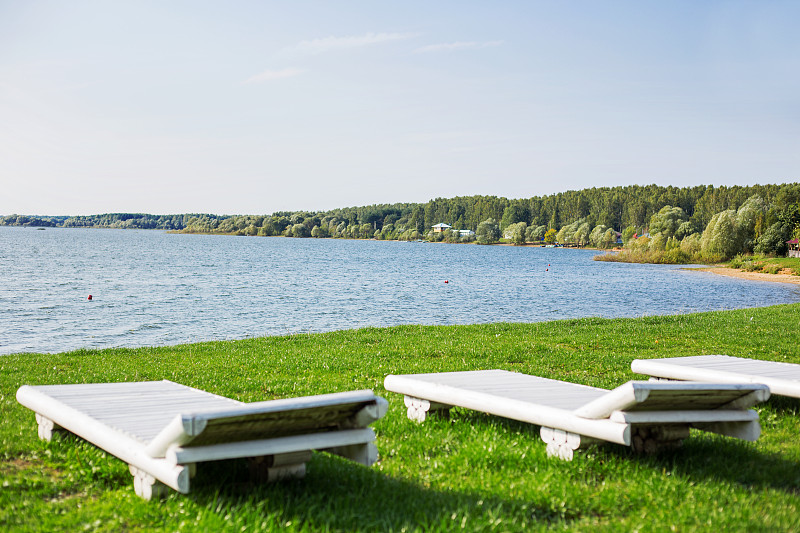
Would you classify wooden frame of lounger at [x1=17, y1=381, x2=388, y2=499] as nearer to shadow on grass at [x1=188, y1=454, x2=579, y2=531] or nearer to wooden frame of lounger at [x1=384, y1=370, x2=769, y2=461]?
shadow on grass at [x1=188, y1=454, x2=579, y2=531]

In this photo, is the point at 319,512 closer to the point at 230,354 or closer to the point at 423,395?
the point at 423,395

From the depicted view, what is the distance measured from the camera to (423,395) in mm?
6203

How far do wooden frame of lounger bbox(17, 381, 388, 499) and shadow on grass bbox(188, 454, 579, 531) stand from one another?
21cm

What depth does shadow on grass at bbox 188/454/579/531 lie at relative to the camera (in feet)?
12.5

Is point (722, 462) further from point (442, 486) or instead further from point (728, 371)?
point (728, 371)

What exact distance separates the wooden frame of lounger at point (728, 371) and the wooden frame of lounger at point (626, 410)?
187 cm

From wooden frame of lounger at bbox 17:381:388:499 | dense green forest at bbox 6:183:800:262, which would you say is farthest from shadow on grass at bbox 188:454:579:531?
dense green forest at bbox 6:183:800:262

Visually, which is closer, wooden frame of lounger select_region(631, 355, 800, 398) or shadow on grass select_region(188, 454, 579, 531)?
shadow on grass select_region(188, 454, 579, 531)

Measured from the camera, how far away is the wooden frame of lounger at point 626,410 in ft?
15.0

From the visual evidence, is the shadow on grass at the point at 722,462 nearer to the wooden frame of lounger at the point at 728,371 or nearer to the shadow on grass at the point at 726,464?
the shadow on grass at the point at 726,464

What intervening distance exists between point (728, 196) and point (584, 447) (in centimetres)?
15341

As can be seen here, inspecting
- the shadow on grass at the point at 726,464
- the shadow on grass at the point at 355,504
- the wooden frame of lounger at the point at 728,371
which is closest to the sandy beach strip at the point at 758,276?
the wooden frame of lounger at the point at 728,371

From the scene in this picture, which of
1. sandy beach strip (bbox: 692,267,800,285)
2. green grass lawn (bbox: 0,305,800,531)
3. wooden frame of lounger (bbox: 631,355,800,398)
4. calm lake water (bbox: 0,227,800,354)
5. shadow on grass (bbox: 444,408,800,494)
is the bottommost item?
sandy beach strip (bbox: 692,267,800,285)

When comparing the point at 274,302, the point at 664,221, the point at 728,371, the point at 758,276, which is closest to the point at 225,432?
the point at 728,371
